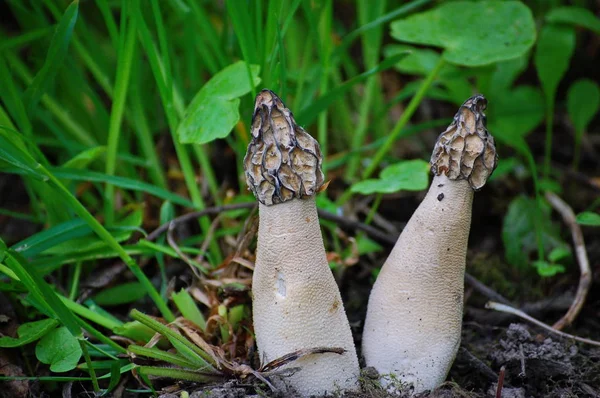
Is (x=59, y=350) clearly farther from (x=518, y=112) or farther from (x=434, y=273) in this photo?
(x=518, y=112)

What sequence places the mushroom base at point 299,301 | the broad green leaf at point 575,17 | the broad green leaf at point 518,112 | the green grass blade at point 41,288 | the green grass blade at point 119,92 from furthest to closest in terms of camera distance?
1. the broad green leaf at point 518,112
2. the broad green leaf at point 575,17
3. the green grass blade at point 119,92
4. the mushroom base at point 299,301
5. the green grass blade at point 41,288

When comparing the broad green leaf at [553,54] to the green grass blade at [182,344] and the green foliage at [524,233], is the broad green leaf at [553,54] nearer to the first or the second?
the green foliage at [524,233]

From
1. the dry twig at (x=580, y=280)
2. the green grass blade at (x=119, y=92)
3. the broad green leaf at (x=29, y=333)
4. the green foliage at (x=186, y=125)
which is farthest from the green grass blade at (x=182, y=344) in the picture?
the dry twig at (x=580, y=280)

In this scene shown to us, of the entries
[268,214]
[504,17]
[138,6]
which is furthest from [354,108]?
[268,214]

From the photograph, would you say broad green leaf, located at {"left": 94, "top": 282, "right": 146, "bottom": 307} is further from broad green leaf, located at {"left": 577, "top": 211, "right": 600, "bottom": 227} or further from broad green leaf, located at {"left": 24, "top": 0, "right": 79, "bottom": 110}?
broad green leaf, located at {"left": 577, "top": 211, "right": 600, "bottom": 227}

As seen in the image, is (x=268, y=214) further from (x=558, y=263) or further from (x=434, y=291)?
(x=558, y=263)

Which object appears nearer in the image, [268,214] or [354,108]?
[268,214]

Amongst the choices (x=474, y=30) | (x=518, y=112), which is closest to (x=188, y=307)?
(x=474, y=30)

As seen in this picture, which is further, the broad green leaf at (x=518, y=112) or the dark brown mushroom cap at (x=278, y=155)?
the broad green leaf at (x=518, y=112)
